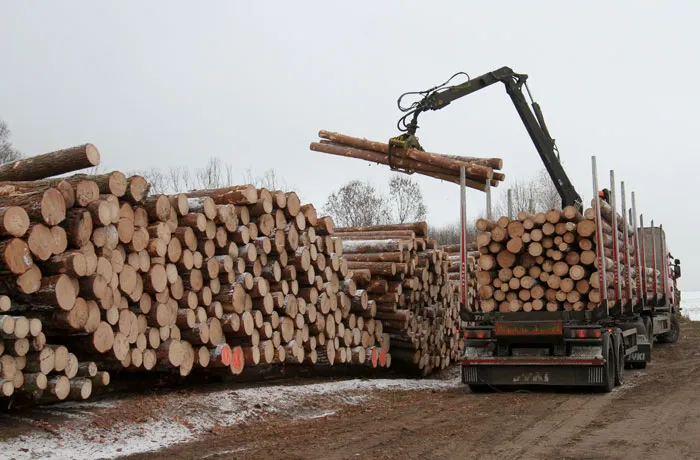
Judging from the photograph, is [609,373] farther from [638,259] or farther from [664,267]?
[664,267]

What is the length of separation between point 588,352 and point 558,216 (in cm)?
212

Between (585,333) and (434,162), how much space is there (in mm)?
3900

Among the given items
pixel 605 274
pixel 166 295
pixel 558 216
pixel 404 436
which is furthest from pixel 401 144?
pixel 404 436

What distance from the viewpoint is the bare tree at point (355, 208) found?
4134 centimetres

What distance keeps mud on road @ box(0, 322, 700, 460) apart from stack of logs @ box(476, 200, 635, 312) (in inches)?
57.1

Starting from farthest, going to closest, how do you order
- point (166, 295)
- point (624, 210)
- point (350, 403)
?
point (624, 210)
point (350, 403)
point (166, 295)

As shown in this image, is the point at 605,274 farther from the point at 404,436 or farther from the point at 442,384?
the point at 404,436

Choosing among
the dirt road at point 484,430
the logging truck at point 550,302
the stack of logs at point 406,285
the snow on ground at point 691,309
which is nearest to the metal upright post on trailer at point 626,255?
the logging truck at point 550,302

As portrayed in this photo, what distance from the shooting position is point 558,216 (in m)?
11.8

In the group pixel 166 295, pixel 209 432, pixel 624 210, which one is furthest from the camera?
pixel 624 210

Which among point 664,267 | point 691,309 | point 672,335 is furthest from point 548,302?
point 691,309

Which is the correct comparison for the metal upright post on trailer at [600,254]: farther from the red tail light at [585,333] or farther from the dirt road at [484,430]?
the dirt road at [484,430]

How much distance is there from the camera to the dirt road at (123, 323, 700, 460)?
718cm

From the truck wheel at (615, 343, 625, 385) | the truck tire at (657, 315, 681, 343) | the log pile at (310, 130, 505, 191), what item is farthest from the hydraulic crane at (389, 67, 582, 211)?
the truck tire at (657, 315, 681, 343)
